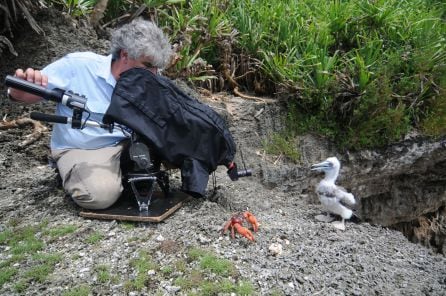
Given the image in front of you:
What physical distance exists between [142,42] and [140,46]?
4 centimetres

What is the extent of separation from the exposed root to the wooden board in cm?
153

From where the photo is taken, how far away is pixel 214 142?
3836 millimetres

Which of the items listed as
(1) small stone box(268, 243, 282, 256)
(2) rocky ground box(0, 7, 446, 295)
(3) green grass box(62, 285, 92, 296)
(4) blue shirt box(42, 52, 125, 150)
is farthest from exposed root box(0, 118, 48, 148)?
(1) small stone box(268, 243, 282, 256)

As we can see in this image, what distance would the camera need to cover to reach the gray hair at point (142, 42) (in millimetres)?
3656

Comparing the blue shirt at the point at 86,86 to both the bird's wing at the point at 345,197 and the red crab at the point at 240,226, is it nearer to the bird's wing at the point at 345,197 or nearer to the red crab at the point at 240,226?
the red crab at the point at 240,226

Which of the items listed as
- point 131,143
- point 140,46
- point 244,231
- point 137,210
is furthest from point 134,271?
point 140,46

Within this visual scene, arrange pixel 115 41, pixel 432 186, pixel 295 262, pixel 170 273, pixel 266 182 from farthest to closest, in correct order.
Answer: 1. pixel 432 186
2. pixel 266 182
3. pixel 115 41
4. pixel 295 262
5. pixel 170 273

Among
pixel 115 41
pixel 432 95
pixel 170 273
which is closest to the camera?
pixel 170 273

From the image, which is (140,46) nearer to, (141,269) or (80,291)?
(141,269)

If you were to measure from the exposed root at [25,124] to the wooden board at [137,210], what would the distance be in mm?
1529

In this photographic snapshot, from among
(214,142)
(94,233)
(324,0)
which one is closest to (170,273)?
(94,233)

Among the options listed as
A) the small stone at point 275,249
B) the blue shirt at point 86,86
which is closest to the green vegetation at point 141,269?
the small stone at point 275,249

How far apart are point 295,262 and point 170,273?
92 centimetres

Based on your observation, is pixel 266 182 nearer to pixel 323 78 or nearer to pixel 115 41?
pixel 323 78
